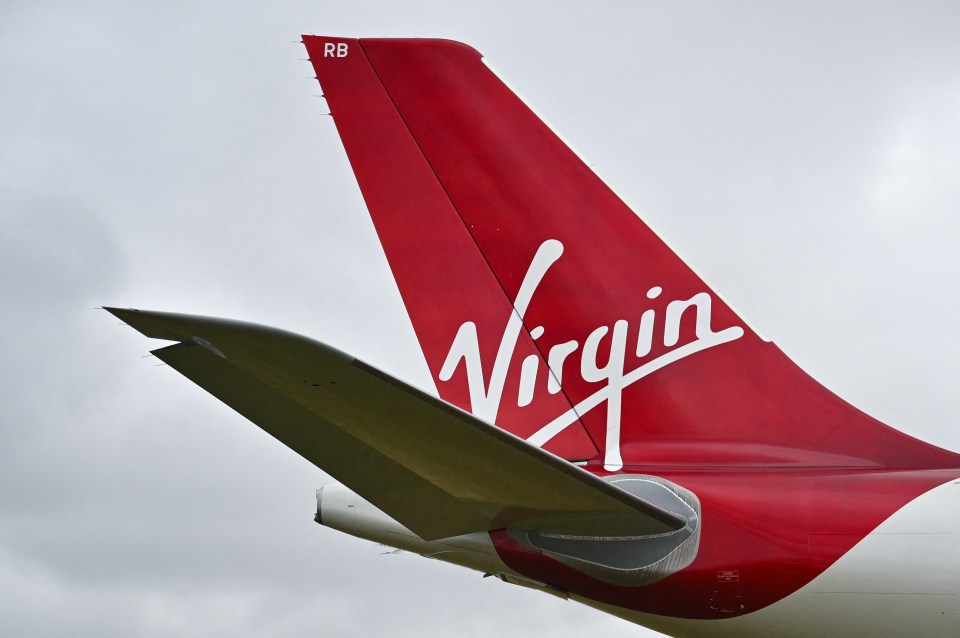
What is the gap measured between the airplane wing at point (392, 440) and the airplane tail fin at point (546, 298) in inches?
64.0

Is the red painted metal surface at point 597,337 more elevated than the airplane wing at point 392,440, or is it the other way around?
the red painted metal surface at point 597,337

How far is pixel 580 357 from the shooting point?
991 cm

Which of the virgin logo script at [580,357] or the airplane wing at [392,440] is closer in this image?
the airplane wing at [392,440]

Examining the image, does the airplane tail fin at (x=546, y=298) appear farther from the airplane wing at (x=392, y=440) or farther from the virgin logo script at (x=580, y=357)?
the airplane wing at (x=392, y=440)

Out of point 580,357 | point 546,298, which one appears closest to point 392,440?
point 580,357

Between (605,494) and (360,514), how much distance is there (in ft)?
8.20

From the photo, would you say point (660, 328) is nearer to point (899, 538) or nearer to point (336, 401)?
point (899, 538)

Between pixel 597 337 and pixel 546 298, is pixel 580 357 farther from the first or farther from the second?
pixel 546 298

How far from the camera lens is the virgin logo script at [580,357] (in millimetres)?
9609

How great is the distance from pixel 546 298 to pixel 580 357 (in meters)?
0.66

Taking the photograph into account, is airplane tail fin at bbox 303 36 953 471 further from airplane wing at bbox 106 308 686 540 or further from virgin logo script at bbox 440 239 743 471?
airplane wing at bbox 106 308 686 540

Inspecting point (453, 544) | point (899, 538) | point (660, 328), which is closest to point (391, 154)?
point (660, 328)

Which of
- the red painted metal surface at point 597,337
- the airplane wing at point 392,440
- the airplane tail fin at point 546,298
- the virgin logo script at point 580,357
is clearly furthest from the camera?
the virgin logo script at point 580,357

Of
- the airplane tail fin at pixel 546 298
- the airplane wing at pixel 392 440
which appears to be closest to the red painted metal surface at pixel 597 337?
the airplane tail fin at pixel 546 298
